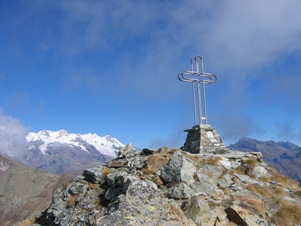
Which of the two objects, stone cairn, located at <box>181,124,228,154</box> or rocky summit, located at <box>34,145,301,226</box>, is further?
stone cairn, located at <box>181,124,228,154</box>

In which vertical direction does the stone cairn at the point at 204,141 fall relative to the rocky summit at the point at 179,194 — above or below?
above

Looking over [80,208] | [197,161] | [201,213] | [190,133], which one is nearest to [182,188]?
Result: [201,213]

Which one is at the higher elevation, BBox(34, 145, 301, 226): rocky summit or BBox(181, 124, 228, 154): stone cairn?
BBox(181, 124, 228, 154): stone cairn

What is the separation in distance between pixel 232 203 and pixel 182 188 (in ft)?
9.64

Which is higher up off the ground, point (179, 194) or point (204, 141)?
point (204, 141)

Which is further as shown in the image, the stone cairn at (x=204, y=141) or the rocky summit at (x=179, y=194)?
the stone cairn at (x=204, y=141)

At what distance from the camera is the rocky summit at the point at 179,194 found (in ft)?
50.3

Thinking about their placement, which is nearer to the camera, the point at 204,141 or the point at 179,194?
the point at 179,194

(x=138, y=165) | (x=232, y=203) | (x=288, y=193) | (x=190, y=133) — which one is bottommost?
(x=232, y=203)

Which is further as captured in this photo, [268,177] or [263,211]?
[268,177]

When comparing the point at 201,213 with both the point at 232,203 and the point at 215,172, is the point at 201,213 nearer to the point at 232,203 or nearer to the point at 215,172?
the point at 232,203

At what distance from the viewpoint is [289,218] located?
1773 centimetres

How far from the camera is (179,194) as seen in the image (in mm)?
19000

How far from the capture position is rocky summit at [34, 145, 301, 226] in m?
15.3
